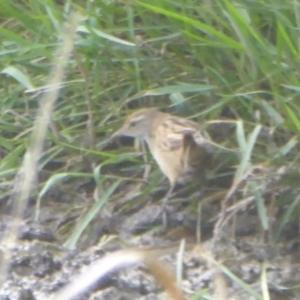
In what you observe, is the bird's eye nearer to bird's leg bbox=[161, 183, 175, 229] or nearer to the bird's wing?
the bird's wing

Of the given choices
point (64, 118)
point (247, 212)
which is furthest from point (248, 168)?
point (64, 118)

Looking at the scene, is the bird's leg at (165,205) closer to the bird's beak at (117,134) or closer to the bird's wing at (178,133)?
the bird's wing at (178,133)

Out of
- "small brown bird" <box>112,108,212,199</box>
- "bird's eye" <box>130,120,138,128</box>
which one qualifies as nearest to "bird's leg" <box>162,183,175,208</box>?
"small brown bird" <box>112,108,212,199</box>

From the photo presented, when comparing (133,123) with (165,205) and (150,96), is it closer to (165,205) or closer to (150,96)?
(150,96)

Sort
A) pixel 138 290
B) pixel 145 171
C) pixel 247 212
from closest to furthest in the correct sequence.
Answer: pixel 138 290, pixel 247 212, pixel 145 171

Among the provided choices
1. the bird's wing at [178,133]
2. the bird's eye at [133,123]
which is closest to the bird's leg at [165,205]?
the bird's wing at [178,133]

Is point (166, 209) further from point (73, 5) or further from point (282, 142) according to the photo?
point (73, 5)

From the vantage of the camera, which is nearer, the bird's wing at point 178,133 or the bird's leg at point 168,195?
the bird's wing at point 178,133

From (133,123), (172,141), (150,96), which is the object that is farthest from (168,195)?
(150,96)
